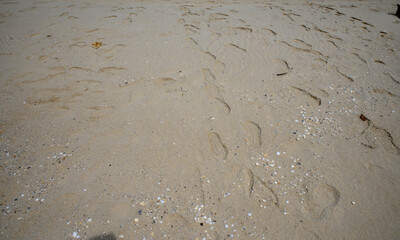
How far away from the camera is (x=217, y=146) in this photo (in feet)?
6.41

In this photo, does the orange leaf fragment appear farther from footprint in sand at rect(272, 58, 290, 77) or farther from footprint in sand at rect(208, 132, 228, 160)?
footprint in sand at rect(272, 58, 290, 77)

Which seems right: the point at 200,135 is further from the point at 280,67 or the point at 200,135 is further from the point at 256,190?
the point at 280,67

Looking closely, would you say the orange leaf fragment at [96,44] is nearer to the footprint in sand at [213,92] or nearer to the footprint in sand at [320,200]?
the footprint in sand at [213,92]

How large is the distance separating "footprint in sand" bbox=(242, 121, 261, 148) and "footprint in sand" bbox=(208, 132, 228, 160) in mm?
254

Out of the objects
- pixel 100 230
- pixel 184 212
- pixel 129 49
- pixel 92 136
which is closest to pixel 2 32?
pixel 129 49

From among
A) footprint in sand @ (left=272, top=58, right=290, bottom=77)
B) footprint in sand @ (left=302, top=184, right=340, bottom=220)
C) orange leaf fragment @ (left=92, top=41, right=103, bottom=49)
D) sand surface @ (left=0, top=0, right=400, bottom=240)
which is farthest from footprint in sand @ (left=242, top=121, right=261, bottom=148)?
orange leaf fragment @ (left=92, top=41, right=103, bottom=49)

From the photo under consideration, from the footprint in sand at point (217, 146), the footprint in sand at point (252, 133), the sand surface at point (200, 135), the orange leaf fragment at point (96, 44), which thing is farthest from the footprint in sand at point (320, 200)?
the orange leaf fragment at point (96, 44)

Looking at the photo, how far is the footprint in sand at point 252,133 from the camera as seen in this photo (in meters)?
1.97

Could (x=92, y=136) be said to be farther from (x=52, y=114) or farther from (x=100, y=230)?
(x=100, y=230)

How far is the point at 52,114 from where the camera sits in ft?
7.48

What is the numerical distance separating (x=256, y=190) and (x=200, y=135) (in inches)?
28.6

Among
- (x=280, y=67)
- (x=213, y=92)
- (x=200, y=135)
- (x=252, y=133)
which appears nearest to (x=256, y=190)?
(x=252, y=133)

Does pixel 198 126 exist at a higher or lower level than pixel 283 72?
lower

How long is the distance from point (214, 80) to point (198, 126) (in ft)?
2.89
